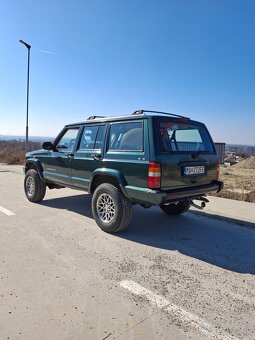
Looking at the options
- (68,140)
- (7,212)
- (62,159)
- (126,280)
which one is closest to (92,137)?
(68,140)

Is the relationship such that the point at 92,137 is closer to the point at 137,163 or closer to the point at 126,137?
the point at 126,137

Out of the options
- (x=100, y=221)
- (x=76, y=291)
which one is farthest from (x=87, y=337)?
(x=100, y=221)

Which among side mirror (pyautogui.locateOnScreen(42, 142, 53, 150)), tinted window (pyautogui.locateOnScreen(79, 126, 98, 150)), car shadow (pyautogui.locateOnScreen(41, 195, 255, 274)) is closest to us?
car shadow (pyautogui.locateOnScreen(41, 195, 255, 274))

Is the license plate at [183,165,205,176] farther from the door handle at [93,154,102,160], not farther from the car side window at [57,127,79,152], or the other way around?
the car side window at [57,127,79,152]

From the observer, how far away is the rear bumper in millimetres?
4410

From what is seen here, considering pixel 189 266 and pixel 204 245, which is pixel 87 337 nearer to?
pixel 189 266

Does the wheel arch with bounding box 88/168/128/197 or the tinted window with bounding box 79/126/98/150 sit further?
the tinted window with bounding box 79/126/98/150

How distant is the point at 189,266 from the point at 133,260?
732 millimetres

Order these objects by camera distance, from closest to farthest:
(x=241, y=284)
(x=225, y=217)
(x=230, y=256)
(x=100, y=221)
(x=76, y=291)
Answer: (x=76, y=291) < (x=241, y=284) < (x=230, y=256) < (x=100, y=221) < (x=225, y=217)

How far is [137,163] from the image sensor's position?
4664mm

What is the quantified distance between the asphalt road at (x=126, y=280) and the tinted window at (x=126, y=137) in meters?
1.48

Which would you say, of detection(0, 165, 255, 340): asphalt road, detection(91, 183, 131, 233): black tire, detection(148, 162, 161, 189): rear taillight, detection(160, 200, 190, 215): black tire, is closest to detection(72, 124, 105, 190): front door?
detection(91, 183, 131, 233): black tire

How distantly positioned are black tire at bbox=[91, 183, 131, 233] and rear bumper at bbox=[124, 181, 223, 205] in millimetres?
207

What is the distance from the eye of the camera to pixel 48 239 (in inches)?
188
